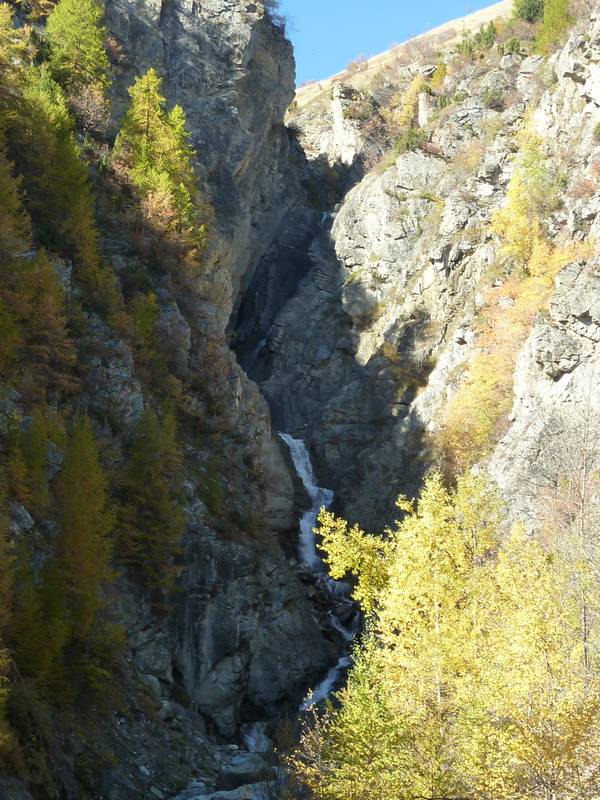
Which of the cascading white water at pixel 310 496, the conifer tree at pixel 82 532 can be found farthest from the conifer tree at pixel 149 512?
the cascading white water at pixel 310 496

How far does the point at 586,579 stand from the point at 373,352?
3981 cm

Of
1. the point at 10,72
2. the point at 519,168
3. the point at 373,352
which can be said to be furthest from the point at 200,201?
the point at 519,168

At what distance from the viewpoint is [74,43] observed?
130ft

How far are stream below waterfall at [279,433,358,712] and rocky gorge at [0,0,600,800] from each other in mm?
274

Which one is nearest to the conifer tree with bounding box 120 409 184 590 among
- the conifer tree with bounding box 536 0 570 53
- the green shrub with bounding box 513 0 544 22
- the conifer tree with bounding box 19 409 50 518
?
the conifer tree with bounding box 19 409 50 518

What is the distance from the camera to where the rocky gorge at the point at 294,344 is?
25844 millimetres

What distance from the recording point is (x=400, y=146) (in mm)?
65438

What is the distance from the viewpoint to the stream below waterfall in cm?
3344

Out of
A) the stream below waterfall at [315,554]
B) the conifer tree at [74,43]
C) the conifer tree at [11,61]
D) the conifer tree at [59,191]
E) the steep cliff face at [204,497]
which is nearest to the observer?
the steep cliff face at [204,497]

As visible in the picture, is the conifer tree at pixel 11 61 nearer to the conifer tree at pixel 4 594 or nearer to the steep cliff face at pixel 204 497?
Answer: the steep cliff face at pixel 204 497

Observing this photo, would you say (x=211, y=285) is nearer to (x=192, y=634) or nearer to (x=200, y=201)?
(x=200, y=201)

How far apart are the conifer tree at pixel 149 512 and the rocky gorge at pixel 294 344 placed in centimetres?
91

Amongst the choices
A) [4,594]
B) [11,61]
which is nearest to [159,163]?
[11,61]

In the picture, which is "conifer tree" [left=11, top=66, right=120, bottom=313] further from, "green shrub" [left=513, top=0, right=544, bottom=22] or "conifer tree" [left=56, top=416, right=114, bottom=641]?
"green shrub" [left=513, top=0, right=544, bottom=22]
